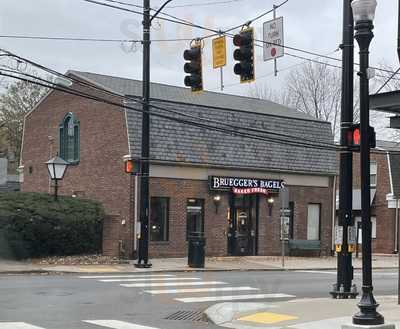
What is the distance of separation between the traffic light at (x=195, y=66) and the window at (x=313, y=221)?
16.3m

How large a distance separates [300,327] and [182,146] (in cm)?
1785

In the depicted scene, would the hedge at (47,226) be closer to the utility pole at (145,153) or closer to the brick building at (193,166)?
the brick building at (193,166)

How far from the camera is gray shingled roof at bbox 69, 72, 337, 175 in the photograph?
27844mm

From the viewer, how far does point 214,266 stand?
25188 mm

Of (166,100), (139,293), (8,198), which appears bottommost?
(139,293)

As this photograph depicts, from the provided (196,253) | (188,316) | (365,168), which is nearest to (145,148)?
(196,253)

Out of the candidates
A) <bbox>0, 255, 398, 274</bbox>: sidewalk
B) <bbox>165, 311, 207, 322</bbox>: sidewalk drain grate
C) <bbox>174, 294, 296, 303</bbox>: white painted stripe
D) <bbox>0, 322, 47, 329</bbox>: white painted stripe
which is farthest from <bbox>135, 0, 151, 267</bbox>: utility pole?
<bbox>0, 322, 47, 329</bbox>: white painted stripe

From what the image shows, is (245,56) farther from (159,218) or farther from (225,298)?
(159,218)

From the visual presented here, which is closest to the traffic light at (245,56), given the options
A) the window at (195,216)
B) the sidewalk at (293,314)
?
the sidewalk at (293,314)

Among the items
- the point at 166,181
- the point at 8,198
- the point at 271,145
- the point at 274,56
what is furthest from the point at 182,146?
the point at 274,56

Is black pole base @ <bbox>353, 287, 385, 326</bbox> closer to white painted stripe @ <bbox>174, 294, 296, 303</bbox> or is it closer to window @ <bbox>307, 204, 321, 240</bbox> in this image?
white painted stripe @ <bbox>174, 294, 296, 303</bbox>

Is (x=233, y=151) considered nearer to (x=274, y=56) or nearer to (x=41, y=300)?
(x=274, y=56)

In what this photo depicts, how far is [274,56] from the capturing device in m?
17.1

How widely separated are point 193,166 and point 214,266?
495cm
